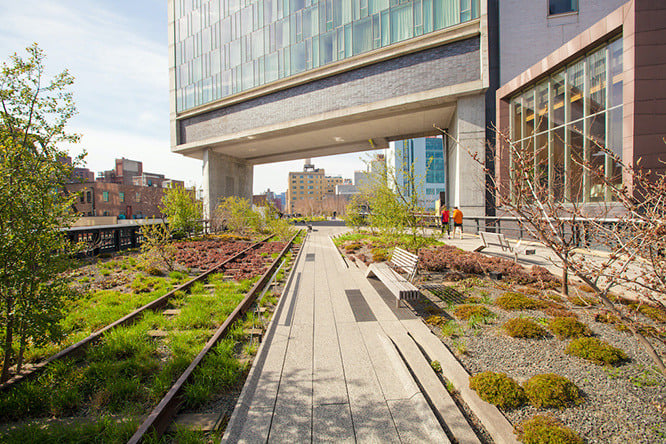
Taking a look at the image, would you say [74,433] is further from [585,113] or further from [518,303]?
[585,113]

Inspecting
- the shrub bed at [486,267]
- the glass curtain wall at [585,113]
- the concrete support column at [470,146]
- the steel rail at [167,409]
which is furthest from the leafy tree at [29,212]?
the concrete support column at [470,146]

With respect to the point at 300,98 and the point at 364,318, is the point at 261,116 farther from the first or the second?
the point at 364,318

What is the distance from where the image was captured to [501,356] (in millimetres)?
4164

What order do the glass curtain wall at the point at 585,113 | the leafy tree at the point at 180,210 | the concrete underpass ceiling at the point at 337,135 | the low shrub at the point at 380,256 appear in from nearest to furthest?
the low shrub at the point at 380,256, the glass curtain wall at the point at 585,113, the leafy tree at the point at 180,210, the concrete underpass ceiling at the point at 337,135

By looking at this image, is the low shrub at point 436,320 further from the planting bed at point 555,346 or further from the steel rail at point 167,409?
the steel rail at point 167,409

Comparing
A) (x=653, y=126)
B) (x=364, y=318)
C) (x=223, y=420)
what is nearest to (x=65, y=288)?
(x=223, y=420)

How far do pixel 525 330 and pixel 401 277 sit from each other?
262cm

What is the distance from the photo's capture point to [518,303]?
609 cm

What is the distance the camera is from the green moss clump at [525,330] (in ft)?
15.6

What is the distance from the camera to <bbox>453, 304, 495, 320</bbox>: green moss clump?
18.3ft

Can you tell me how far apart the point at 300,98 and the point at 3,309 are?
24.8 m

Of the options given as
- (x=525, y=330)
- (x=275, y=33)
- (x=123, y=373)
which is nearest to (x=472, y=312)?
(x=525, y=330)

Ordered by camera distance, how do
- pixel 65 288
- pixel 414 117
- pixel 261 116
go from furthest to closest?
pixel 261 116 < pixel 414 117 < pixel 65 288

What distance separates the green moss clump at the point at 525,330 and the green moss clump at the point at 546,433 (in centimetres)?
219
